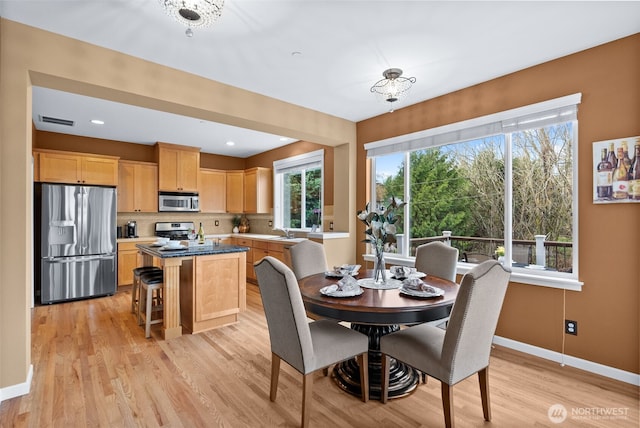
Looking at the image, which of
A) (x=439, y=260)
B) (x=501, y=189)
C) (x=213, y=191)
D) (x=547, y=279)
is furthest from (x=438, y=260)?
(x=213, y=191)

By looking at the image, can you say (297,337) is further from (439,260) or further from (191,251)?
(191,251)

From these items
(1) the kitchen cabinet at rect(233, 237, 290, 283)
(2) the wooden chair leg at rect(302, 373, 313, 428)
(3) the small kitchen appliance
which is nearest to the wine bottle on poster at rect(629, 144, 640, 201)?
(2) the wooden chair leg at rect(302, 373, 313, 428)

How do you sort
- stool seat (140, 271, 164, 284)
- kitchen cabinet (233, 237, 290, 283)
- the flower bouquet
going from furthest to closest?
kitchen cabinet (233, 237, 290, 283), stool seat (140, 271, 164, 284), the flower bouquet

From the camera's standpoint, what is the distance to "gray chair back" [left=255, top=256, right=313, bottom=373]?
5.89 ft

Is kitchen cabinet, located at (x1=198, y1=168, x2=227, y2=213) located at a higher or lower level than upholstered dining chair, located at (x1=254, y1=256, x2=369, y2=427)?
higher

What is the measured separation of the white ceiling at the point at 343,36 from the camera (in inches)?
82.3

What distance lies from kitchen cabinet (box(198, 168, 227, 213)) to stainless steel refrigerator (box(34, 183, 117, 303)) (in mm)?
1784

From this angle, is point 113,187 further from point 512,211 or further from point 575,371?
point 575,371

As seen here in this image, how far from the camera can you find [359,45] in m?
2.54

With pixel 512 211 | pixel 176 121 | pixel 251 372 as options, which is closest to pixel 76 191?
pixel 176 121

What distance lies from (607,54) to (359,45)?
197 centimetres

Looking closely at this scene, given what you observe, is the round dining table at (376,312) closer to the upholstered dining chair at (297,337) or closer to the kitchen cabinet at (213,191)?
the upholstered dining chair at (297,337)

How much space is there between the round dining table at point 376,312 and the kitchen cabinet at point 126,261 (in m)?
4.13

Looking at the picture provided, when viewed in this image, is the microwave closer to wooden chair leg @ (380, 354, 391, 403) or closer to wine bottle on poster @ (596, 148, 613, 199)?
wooden chair leg @ (380, 354, 391, 403)
